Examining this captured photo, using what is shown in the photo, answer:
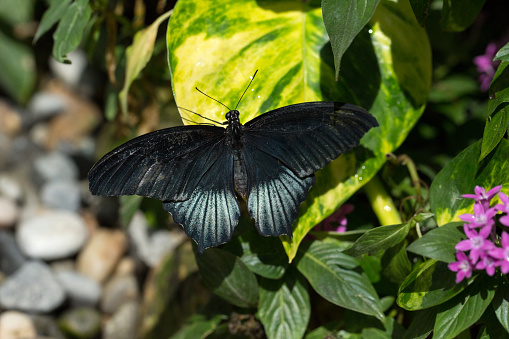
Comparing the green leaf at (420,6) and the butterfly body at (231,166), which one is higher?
the green leaf at (420,6)

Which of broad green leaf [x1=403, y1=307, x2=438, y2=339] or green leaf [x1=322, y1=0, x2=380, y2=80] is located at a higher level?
green leaf [x1=322, y1=0, x2=380, y2=80]

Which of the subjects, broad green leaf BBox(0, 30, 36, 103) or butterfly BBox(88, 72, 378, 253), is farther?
broad green leaf BBox(0, 30, 36, 103)

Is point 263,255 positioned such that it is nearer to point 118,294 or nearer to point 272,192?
point 272,192

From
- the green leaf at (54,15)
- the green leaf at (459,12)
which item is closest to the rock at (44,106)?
the green leaf at (54,15)

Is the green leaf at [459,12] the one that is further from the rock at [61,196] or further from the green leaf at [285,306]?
the rock at [61,196]

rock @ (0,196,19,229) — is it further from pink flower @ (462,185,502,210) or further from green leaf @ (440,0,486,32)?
pink flower @ (462,185,502,210)

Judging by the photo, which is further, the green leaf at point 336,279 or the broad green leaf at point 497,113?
the green leaf at point 336,279

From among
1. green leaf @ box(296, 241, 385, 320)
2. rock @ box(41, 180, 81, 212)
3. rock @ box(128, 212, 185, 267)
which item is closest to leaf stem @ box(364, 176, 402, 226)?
green leaf @ box(296, 241, 385, 320)

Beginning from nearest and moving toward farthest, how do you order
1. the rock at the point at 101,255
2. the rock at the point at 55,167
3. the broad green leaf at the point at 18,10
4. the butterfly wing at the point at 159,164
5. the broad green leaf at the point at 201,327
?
the butterfly wing at the point at 159,164 → the broad green leaf at the point at 201,327 → the rock at the point at 101,255 → the rock at the point at 55,167 → the broad green leaf at the point at 18,10
